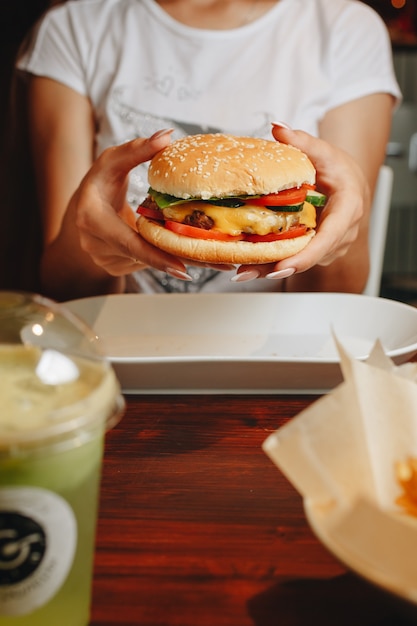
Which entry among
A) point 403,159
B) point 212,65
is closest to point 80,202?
point 212,65

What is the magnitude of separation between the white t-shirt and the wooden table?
3.86ft

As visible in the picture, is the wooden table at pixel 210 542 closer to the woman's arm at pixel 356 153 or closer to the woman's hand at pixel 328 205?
the woman's hand at pixel 328 205

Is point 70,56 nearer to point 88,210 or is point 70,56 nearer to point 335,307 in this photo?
point 88,210

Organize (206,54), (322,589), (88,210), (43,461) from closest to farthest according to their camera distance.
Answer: (43,461) → (322,589) → (88,210) → (206,54)

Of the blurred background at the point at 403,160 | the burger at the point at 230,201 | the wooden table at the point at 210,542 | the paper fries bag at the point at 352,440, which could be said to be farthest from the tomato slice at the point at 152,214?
the blurred background at the point at 403,160

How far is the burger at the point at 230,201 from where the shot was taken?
1.44 m

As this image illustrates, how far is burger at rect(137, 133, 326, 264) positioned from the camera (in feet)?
4.72

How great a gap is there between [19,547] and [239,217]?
3.34 ft

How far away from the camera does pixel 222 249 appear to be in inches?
56.2

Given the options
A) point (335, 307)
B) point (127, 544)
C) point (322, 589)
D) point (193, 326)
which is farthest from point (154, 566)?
point (335, 307)

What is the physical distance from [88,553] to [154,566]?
130 millimetres

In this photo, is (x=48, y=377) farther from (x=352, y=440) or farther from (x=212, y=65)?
(x=212, y=65)

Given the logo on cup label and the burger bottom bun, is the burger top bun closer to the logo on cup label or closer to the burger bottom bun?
the burger bottom bun

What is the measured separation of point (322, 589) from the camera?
685 millimetres
